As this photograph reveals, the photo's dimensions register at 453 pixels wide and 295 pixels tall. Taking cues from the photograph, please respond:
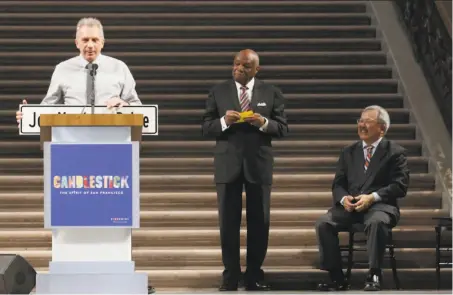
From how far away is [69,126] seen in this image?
6.54 meters

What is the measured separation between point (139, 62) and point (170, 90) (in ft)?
1.84

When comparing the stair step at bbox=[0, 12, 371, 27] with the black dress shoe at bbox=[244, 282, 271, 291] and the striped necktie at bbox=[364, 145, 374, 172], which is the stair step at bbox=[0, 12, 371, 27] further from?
the black dress shoe at bbox=[244, 282, 271, 291]

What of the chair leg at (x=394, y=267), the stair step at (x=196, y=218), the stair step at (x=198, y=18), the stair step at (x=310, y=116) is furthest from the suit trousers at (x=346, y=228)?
the stair step at (x=198, y=18)

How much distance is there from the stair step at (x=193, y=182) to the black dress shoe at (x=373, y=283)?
2.00 meters

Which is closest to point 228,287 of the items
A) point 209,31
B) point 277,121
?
point 277,121

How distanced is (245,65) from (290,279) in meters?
1.67

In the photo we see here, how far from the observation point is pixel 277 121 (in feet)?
27.2

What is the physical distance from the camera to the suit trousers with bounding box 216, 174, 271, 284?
816 cm

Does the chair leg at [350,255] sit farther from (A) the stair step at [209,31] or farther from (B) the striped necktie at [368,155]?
(A) the stair step at [209,31]

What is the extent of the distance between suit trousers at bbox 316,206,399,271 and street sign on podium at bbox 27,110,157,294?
2028 mm

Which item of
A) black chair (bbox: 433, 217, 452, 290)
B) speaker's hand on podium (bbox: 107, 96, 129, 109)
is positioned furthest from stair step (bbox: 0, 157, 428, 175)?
speaker's hand on podium (bbox: 107, 96, 129, 109)

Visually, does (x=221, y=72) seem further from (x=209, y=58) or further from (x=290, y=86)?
(x=290, y=86)

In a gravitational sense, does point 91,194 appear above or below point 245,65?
below

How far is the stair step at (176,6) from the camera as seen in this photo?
1227 centimetres
